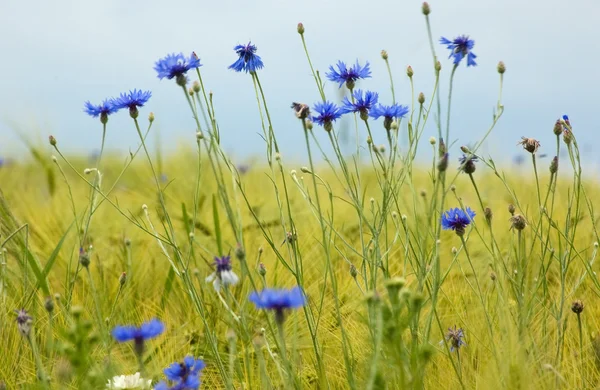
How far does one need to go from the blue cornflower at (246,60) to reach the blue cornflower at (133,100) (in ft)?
0.58

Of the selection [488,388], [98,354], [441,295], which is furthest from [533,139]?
[98,354]

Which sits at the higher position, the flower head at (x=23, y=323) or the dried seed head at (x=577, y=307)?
the flower head at (x=23, y=323)

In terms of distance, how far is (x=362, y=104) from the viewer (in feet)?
4.52

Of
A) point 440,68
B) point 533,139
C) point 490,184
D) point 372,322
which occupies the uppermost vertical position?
point 440,68

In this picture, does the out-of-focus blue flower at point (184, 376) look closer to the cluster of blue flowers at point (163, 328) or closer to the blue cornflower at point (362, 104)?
the cluster of blue flowers at point (163, 328)

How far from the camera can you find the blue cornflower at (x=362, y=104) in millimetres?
1373

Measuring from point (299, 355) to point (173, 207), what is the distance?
5.14 ft

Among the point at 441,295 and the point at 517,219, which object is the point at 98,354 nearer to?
the point at 441,295

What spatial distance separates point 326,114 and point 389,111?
0.12 m

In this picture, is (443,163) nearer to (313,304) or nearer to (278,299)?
(278,299)

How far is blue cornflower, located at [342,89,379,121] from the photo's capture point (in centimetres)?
137

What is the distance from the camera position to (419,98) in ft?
5.11

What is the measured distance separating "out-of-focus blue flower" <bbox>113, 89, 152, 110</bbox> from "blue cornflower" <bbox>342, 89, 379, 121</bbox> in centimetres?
39

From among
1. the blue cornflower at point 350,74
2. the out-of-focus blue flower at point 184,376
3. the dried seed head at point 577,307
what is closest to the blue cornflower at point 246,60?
the blue cornflower at point 350,74
